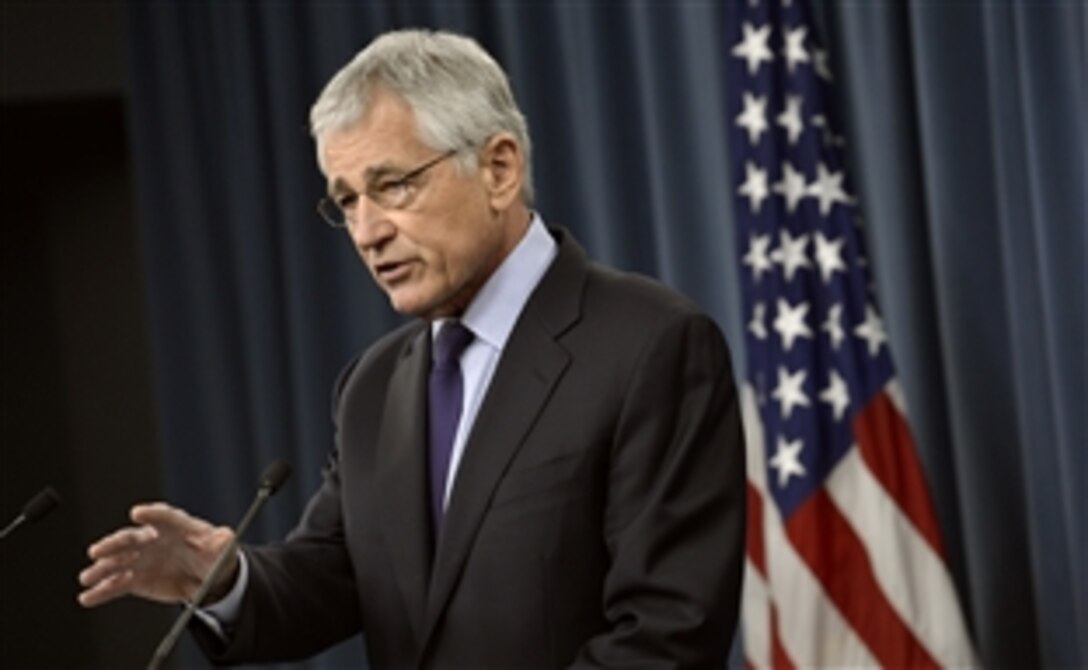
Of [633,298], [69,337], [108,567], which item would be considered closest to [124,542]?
[108,567]

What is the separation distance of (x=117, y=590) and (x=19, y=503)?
12.2 ft

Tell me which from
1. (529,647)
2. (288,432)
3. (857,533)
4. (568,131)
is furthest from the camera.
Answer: (288,432)

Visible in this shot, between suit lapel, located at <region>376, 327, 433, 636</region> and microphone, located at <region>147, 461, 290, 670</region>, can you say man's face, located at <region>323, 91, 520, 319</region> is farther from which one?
microphone, located at <region>147, 461, 290, 670</region>

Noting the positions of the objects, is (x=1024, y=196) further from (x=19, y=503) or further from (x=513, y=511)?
(x=19, y=503)

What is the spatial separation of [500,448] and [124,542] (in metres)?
0.45

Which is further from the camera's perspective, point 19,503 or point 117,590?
point 19,503

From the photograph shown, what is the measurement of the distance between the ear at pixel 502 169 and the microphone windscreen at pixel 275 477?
419mm

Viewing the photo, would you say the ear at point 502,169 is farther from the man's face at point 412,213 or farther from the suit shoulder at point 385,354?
the suit shoulder at point 385,354

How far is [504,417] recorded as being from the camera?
2354 millimetres

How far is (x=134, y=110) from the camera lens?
588 cm

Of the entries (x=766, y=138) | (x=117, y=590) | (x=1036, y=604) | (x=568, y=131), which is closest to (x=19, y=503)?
(x=568, y=131)

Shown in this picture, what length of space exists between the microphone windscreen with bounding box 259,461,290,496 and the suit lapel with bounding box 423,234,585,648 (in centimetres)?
22

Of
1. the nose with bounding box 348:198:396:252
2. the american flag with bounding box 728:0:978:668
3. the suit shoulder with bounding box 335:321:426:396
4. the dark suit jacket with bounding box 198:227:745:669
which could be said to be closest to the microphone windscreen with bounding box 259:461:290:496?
the dark suit jacket with bounding box 198:227:745:669

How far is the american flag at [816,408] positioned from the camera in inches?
176
